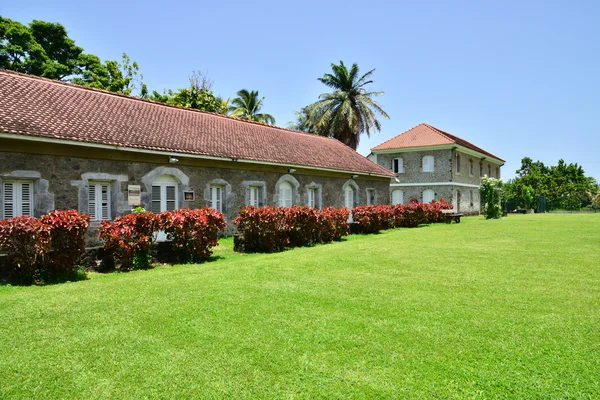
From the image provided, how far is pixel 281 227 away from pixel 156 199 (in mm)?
4278

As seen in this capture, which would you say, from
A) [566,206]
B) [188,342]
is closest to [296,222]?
[188,342]

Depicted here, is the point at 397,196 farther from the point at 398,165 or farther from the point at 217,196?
the point at 217,196

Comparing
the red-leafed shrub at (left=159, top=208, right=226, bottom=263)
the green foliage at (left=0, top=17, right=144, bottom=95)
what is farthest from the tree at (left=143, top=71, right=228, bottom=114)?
the red-leafed shrub at (left=159, top=208, right=226, bottom=263)

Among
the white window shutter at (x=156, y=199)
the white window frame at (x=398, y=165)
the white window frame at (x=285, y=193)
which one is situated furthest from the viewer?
the white window frame at (x=398, y=165)

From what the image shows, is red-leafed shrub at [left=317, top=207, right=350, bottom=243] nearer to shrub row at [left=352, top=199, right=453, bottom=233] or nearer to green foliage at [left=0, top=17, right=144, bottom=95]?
shrub row at [left=352, top=199, right=453, bottom=233]

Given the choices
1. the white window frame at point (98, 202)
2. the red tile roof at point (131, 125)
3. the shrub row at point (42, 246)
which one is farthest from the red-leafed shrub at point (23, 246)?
the white window frame at point (98, 202)

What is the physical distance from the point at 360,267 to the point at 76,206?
26.3 ft

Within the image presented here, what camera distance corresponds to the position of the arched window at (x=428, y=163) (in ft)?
103

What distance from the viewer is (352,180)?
21.4m

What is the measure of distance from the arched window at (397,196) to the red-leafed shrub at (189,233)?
2511 cm

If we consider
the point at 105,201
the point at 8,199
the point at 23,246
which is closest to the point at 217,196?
the point at 105,201

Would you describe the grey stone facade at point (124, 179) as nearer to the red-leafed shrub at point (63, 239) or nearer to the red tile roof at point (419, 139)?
the red-leafed shrub at point (63, 239)

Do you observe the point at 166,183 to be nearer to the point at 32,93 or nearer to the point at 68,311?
the point at 32,93

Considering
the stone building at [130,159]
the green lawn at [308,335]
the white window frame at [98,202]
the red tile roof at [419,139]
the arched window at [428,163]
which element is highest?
the red tile roof at [419,139]
